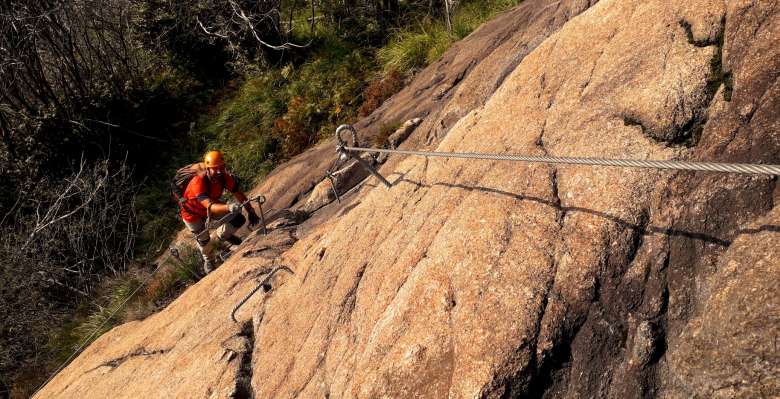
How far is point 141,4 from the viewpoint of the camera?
44.5 feet

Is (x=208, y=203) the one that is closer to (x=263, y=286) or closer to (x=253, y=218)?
(x=253, y=218)

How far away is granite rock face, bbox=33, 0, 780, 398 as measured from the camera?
97.4 inches

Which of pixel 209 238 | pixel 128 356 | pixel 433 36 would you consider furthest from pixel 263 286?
pixel 433 36

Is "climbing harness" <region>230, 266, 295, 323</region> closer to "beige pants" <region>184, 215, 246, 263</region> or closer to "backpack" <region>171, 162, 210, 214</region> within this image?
"beige pants" <region>184, 215, 246, 263</region>

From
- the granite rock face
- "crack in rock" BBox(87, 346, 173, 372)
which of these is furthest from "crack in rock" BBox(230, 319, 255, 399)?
"crack in rock" BBox(87, 346, 173, 372)

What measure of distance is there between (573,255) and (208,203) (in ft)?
18.2

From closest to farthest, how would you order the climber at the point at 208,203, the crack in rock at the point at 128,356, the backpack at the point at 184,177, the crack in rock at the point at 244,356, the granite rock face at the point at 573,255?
the granite rock face at the point at 573,255, the crack in rock at the point at 244,356, the crack in rock at the point at 128,356, the climber at the point at 208,203, the backpack at the point at 184,177

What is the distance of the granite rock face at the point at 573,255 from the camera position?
97.4 inches

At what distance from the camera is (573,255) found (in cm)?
293

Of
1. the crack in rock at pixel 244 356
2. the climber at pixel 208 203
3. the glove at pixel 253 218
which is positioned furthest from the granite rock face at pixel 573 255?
the climber at pixel 208 203

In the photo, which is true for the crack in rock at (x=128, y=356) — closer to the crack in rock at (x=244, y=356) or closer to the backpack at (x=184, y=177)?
the crack in rock at (x=244, y=356)

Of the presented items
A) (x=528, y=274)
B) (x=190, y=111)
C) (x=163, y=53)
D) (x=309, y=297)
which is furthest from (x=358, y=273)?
(x=163, y=53)

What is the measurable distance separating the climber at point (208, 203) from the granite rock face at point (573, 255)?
8.58 ft

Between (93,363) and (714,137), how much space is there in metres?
6.53
